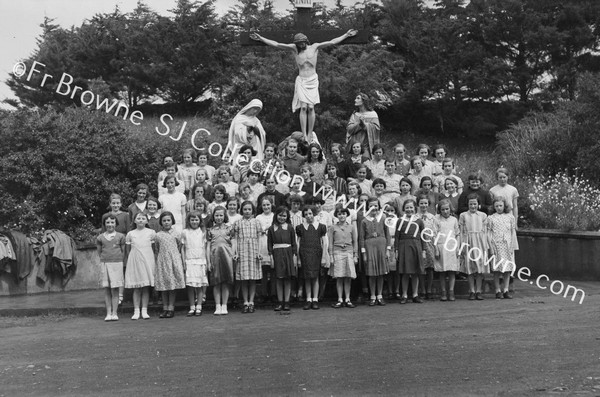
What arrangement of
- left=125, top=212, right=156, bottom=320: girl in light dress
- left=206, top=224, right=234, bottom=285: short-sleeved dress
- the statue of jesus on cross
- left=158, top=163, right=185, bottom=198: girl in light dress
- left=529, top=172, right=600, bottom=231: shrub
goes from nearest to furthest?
1. left=125, top=212, right=156, bottom=320: girl in light dress
2. left=206, top=224, right=234, bottom=285: short-sleeved dress
3. left=158, top=163, right=185, bottom=198: girl in light dress
4. left=529, top=172, right=600, bottom=231: shrub
5. the statue of jesus on cross

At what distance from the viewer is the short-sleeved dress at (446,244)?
12.1m

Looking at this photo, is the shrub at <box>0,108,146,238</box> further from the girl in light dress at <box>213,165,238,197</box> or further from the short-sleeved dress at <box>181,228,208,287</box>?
the short-sleeved dress at <box>181,228,208,287</box>

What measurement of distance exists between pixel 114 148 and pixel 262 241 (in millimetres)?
7764

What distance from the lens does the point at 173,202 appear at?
12.6 m

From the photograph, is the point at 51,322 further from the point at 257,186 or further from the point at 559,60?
the point at 559,60

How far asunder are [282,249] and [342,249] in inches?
36.1

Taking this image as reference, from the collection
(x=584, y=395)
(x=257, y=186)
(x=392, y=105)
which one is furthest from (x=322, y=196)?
(x=392, y=105)

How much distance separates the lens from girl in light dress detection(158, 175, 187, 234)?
1261 centimetres

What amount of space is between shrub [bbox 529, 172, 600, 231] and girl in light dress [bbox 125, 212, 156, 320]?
7740mm

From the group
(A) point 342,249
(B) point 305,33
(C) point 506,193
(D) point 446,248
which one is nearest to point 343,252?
(A) point 342,249

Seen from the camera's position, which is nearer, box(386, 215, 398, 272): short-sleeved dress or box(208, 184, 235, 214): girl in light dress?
box(386, 215, 398, 272): short-sleeved dress

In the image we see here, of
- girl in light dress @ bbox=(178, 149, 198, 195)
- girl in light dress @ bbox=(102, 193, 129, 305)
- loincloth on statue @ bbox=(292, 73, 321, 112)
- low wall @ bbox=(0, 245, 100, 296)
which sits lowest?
low wall @ bbox=(0, 245, 100, 296)

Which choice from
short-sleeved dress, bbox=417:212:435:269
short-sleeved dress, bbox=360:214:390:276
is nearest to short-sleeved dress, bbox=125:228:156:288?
short-sleeved dress, bbox=360:214:390:276

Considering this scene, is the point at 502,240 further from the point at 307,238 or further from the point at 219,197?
the point at 219,197
